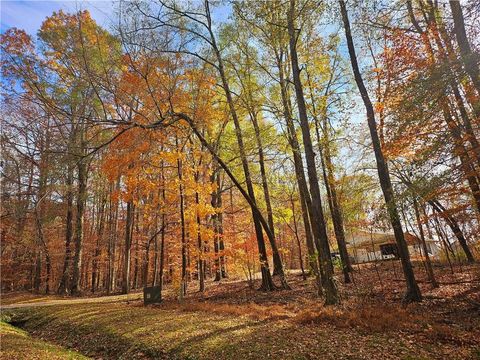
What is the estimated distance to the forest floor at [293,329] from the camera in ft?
17.0

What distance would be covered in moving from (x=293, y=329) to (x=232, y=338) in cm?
137

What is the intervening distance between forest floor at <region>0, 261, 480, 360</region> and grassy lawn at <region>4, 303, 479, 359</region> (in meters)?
0.02

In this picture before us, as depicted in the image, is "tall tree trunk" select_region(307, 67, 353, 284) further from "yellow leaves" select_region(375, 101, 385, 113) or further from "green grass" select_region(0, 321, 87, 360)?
"green grass" select_region(0, 321, 87, 360)

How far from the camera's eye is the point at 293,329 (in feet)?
21.1

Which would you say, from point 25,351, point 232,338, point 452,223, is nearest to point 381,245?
point 452,223

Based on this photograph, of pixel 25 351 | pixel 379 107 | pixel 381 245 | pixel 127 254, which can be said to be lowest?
pixel 25 351

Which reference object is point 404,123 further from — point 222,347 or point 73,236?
point 73,236

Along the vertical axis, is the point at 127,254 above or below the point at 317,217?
above

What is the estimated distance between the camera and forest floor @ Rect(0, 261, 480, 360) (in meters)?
5.19

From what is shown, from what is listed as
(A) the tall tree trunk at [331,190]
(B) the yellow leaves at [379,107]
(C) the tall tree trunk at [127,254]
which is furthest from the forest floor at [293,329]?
(B) the yellow leaves at [379,107]

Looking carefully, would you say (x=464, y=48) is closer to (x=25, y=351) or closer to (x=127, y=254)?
(x=25, y=351)

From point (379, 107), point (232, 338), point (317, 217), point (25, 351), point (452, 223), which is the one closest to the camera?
point (25, 351)

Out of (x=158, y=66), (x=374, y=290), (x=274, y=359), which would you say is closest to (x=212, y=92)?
(x=158, y=66)

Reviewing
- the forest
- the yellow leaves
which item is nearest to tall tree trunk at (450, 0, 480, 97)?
the forest
